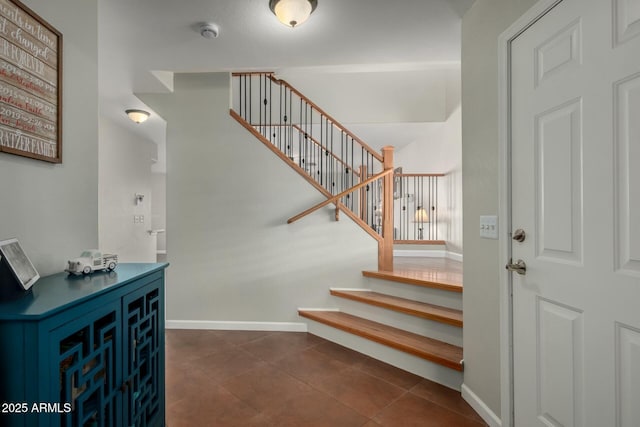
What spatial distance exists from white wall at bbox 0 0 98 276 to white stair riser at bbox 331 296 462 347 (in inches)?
90.3

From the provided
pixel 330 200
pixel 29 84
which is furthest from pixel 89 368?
pixel 330 200

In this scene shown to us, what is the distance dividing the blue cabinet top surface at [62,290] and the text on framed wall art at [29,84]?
55cm

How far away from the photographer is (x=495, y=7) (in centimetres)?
172

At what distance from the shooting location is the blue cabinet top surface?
877 mm

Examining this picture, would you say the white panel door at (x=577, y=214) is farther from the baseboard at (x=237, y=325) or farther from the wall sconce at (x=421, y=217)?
the wall sconce at (x=421, y=217)

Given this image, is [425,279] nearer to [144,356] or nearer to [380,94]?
[144,356]

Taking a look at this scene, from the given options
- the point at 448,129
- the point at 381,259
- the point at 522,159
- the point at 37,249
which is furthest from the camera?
the point at 448,129

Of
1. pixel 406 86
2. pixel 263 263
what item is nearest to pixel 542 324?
pixel 263 263

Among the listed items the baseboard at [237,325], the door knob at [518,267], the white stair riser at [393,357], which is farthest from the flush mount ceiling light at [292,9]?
the baseboard at [237,325]

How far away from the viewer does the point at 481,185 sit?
6.03 feet

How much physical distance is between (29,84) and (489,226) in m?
2.38

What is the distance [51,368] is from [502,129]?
216cm

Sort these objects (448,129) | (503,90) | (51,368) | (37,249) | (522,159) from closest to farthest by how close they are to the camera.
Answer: (51,368)
(37,249)
(522,159)
(503,90)
(448,129)

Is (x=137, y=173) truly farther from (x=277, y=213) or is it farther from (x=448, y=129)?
(x=448, y=129)
